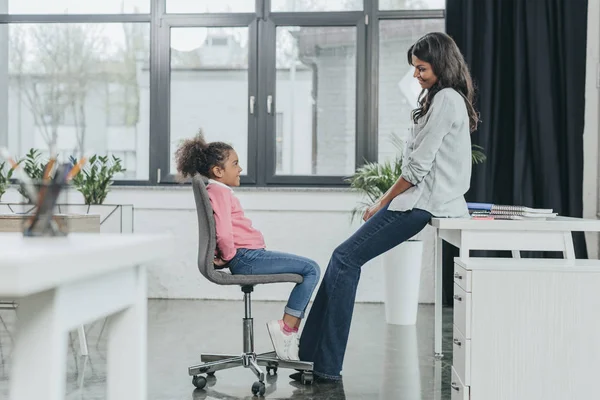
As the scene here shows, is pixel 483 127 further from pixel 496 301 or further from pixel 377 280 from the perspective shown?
pixel 496 301

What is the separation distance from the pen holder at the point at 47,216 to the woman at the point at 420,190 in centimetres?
205

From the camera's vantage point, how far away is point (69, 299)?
3.53ft

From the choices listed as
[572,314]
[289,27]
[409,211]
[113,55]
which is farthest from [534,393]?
[113,55]

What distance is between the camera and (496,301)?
2.56m

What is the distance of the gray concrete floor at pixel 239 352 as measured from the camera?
121 inches

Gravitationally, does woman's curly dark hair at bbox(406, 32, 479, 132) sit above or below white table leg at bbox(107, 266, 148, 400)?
above

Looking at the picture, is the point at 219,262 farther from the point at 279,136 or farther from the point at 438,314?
the point at 279,136

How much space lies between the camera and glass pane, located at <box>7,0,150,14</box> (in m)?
5.82

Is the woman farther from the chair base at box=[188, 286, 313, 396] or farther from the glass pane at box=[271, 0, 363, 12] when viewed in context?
the glass pane at box=[271, 0, 363, 12]

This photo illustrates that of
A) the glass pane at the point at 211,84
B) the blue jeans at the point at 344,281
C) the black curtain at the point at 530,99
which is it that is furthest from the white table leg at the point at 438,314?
the glass pane at the point at 211,84

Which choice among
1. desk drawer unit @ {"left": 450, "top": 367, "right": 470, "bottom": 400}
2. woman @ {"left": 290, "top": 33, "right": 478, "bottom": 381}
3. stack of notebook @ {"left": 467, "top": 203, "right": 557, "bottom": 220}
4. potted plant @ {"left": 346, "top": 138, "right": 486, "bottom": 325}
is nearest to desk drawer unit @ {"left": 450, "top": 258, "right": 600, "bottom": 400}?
desk drawer unit @ {"left": 450, "top": 367, "right": 470, "bottom": 400}

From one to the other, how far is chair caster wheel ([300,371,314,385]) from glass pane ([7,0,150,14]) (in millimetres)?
3445

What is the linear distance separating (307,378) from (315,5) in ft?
10.7

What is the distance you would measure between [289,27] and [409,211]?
2885mm
